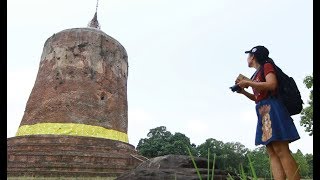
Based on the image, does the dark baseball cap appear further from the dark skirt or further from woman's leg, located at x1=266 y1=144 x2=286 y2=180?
woman's leg, located at x1=266 y1=144 x2=286 y2=180

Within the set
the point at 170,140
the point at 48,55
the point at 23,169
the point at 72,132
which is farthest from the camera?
the point at 170,140

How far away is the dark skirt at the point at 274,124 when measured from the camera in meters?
2.77

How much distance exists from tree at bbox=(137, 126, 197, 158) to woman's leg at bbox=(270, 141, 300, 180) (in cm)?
2317

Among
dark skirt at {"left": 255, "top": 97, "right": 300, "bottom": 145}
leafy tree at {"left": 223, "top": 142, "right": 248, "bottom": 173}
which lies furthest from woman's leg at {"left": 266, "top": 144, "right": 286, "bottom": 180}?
leafy tree at {"left": 223, "top": 142, "right": 248, "bottom": 173}

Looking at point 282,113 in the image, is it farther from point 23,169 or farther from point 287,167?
point 23,169

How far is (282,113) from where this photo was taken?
111 inches

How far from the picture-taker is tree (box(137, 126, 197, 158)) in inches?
1099

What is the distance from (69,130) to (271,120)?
1300 centimetres

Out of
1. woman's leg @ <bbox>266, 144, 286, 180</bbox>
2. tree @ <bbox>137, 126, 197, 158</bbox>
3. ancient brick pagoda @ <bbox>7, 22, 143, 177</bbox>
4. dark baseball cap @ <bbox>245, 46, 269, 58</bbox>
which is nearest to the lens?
woman's leg @ <bbox>266, 144, 286, 180</bbox>

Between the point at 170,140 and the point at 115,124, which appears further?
the point at 170,140

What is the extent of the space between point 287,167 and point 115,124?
45.4 ft

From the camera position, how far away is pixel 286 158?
9.00 feet

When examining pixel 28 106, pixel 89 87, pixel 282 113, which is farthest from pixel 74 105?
pixel 282 113
